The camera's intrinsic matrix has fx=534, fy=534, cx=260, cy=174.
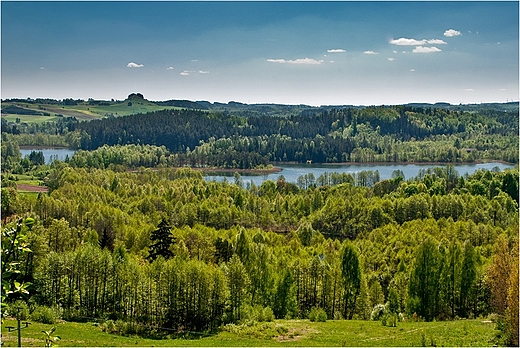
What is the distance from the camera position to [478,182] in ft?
339

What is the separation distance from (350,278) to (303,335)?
12637 millimetres

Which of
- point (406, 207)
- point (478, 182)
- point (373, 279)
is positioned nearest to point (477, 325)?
point (373, 279)

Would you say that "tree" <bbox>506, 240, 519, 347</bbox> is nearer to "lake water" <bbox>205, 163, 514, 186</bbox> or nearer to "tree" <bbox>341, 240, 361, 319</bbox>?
"tree" <bbox>341, 240, 361, 319</bbox>

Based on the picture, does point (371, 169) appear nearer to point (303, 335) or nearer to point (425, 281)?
→ point (425, 281)

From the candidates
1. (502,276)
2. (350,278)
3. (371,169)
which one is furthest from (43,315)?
(371,169)

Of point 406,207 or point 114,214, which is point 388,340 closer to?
point 114,214

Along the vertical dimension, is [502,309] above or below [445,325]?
above

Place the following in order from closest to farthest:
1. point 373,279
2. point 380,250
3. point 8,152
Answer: point 373,279 → point 380,250 → point 8,152

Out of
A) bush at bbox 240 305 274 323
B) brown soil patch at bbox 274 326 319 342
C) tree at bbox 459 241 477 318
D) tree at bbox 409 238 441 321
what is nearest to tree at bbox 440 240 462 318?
tree at bbox 459 241 477 318

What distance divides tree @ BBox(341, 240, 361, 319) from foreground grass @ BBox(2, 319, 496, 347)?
26.0ft

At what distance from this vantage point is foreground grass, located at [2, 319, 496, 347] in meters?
26.7

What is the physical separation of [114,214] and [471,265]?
4336cm

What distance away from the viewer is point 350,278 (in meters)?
42.5

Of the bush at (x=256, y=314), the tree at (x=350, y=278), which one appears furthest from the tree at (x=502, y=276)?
the tree at (x=350, y=278)
